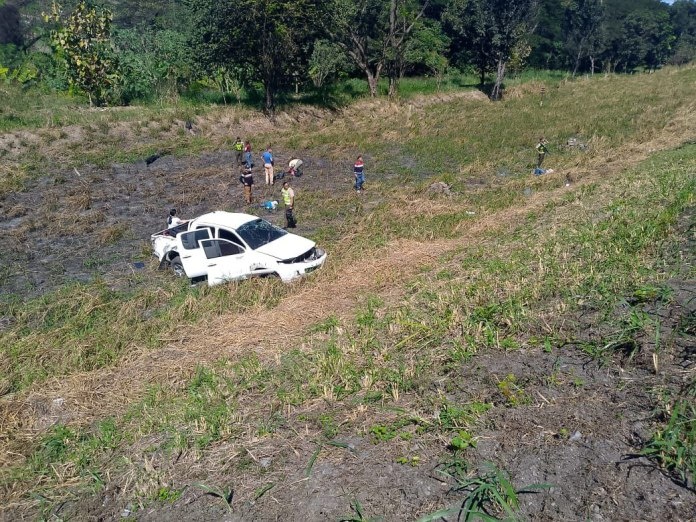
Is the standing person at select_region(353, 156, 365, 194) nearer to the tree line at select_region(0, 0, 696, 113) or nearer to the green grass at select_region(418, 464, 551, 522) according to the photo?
the tree line at select_region(0, 0, 696, 113)

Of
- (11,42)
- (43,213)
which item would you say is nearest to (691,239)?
(43,213)

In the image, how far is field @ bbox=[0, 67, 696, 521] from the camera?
4.73m

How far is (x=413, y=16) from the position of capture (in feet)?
125

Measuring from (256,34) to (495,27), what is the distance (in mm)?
18140

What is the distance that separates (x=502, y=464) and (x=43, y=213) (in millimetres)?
16254

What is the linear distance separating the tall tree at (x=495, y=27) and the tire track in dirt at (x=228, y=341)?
27077 millimetres

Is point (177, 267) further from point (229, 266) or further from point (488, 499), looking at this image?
point (488, 499)

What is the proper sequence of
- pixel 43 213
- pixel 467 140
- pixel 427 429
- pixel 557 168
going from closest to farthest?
1. pixel 427 429
2. pixel 43 213
3. pixel 557 168
4. pixel 467 140

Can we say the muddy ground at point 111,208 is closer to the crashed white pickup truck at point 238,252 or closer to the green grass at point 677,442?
the crashed white pickup truck at point 238,252

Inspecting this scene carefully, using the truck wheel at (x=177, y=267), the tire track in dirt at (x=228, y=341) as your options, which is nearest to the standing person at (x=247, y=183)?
the truck wheel at (x=177, y=267)

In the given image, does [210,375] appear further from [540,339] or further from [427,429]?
[540,339]

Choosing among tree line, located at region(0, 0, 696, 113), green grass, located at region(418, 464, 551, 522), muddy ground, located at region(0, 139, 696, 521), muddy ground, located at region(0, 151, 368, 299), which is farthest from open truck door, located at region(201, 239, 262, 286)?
tree line, located at region(0, 0, 696, 113)

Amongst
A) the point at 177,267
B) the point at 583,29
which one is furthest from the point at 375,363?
the point at 583,29

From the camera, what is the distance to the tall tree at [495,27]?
115ft
